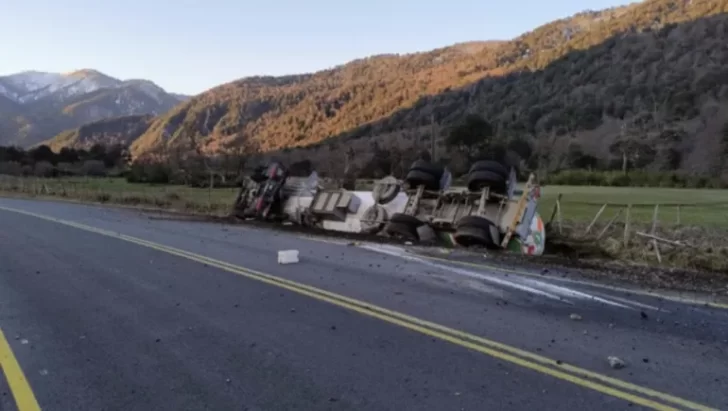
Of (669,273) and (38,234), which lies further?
(38,234)

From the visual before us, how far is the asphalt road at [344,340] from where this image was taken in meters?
4.14

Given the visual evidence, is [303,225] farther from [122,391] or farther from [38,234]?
[122,391]

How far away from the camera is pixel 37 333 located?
586 centimetres

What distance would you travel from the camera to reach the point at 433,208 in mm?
16109

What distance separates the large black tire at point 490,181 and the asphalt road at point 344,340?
228 inches

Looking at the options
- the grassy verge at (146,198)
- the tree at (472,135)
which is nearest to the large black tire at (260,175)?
the grassy verge at (146,198)

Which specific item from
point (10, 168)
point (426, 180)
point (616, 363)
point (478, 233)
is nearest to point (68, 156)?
point (10, 168)

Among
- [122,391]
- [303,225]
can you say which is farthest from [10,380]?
[303,225]

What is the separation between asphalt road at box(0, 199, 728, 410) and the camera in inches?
163

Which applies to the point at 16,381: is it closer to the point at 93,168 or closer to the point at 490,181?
the point at 490,181

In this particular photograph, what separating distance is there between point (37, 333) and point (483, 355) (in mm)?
4375

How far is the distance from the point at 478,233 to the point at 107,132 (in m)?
184

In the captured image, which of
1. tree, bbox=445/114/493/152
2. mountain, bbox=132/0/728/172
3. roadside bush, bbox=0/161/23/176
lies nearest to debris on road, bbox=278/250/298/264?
mountain, bbox=132/0/728/172

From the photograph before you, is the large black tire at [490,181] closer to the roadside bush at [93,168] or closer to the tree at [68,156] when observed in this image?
the roadside bush at [93,168]
